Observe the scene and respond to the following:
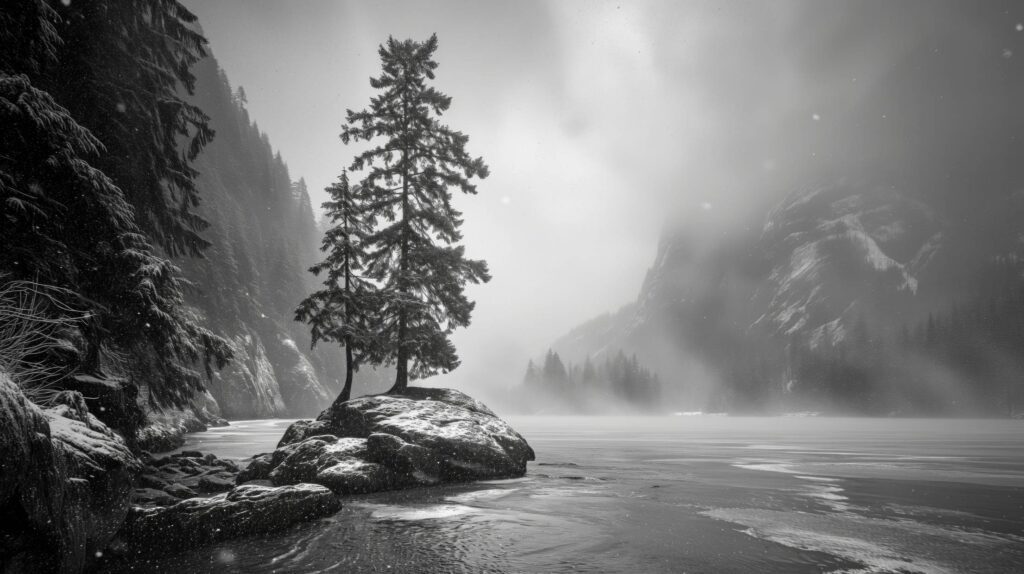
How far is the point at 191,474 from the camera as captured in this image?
474 inches

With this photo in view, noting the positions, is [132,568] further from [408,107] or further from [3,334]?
[408,107]

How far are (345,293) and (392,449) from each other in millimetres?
10271

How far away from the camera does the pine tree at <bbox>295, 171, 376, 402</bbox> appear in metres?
18.8

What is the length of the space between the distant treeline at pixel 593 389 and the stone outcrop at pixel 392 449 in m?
117

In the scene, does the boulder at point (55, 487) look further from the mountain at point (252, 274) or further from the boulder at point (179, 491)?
the mountain at point (252, 274)

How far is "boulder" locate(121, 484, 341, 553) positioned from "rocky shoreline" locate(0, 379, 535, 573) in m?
0.01

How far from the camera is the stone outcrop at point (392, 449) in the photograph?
10930 mm

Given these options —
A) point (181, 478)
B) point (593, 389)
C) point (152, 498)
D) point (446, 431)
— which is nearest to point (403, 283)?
point (446, 431)

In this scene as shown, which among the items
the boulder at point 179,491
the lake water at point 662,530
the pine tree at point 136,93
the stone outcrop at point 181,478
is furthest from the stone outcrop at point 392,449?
the pine tree at point 136,93

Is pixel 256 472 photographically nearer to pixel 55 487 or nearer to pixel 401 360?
pixel 401 360

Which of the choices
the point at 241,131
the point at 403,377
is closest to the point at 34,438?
the point at 403,377

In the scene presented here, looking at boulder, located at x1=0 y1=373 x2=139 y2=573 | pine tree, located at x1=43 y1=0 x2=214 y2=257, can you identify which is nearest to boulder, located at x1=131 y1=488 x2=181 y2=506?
boulder, located at x1=0 y1=373 x2=139 y2=573

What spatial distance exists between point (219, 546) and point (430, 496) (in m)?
4.53

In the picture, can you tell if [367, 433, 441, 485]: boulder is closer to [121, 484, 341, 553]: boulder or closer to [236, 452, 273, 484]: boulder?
[236, 452, 273, 484]: boulder
